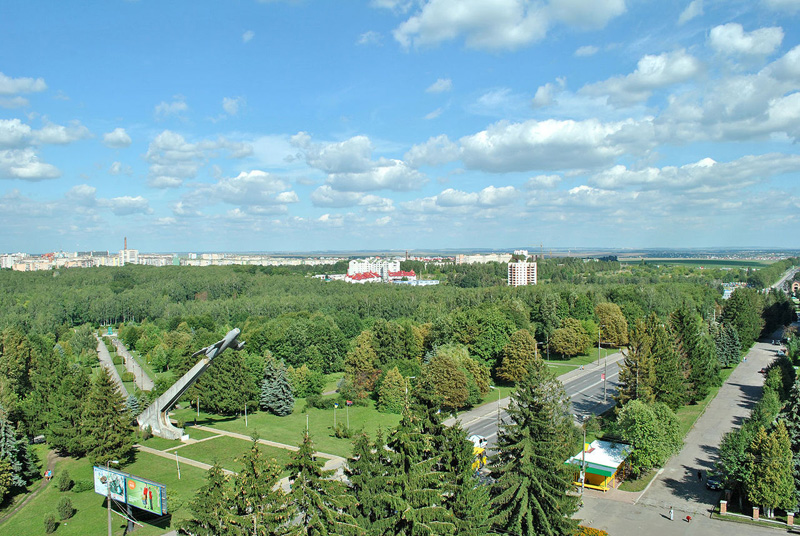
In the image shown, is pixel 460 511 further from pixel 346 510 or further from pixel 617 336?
pixel 617 336

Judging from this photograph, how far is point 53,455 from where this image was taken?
111ft

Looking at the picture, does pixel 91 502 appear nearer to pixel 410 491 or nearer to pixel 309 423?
pixel 309 423

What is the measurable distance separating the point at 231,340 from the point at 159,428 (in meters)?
7.99

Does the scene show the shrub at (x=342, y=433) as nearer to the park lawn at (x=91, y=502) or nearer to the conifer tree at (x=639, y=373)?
the park lawn at (x=91, y=502)

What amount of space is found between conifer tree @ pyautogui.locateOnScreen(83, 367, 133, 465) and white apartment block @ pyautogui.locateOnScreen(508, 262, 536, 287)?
139003 millimetres

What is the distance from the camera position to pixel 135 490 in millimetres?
22438

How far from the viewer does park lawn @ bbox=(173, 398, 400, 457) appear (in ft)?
119

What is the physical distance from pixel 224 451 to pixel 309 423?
892cm

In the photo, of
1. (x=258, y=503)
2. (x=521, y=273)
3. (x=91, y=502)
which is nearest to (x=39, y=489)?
(x=91, y=502)

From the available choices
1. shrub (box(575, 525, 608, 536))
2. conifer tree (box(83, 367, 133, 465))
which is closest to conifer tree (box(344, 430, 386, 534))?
shrub (box(575, 525, 608, 536))

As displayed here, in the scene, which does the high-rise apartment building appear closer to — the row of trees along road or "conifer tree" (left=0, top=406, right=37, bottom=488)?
"conifer tree" (left=0, top=406, right=37, bottom=488)

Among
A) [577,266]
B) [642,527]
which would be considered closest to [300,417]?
[642,527]

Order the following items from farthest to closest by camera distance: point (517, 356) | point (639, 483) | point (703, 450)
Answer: point (517, 356)
point (703, 450)
point (639, 483)

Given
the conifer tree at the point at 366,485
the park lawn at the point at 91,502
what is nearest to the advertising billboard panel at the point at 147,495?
the park lawn at the point at 91,502
